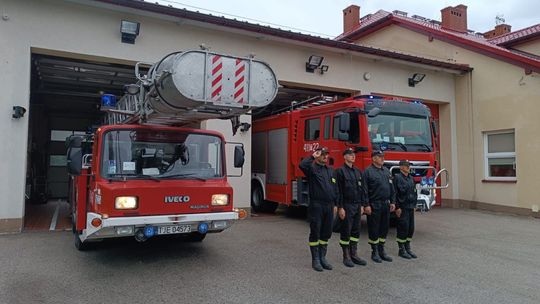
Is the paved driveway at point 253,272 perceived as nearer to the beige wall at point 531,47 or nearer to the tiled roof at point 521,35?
the beige wall at point 531,47

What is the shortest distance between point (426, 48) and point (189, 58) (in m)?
13.5

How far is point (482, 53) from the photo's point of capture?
14023 mm

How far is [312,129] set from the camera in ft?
32.5

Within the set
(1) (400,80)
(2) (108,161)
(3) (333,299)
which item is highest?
(1) (400,80)

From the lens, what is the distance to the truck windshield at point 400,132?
845 centimetres

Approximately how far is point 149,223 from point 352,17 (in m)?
18.4

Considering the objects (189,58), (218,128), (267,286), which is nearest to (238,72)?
(189,58)

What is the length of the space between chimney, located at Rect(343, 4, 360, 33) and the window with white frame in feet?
31.4

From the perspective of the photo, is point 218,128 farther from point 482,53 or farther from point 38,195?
point 482,53

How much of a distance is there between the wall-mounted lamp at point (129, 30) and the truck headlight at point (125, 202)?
17.2 feet

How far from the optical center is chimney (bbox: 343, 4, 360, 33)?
2100cm

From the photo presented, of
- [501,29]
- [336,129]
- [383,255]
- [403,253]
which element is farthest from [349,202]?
[501,29]

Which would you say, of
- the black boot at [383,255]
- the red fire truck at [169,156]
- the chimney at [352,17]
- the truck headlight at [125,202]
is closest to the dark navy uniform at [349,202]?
the black boot at [383,255]

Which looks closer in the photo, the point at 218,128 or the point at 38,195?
the point at 218,128
